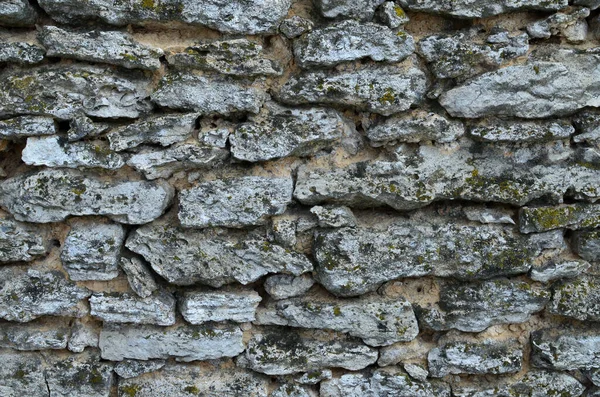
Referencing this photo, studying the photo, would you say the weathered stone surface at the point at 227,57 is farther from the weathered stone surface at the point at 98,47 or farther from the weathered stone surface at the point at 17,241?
the weathered stone surface at the point at 17,241

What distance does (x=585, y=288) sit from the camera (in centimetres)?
278

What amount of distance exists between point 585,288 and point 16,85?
9.33 feet

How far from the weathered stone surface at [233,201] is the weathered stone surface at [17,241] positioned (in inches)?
28.4

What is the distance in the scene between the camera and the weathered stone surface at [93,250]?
2.69m

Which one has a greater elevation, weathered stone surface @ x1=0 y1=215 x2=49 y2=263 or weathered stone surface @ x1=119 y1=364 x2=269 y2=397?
weathered stone surface @ x1=0 y1=215 x2=49 y2=263

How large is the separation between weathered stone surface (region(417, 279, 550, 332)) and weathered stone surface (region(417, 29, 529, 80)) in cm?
104

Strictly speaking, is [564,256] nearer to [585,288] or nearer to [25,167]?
[585,288]

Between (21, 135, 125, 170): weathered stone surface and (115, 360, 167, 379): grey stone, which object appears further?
(115, 360, 167, 379): grey stone

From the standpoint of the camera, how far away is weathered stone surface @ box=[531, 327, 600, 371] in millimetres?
2785

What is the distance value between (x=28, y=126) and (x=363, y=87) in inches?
60.0

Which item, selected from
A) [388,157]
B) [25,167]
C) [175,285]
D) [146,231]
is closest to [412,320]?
[388,157]

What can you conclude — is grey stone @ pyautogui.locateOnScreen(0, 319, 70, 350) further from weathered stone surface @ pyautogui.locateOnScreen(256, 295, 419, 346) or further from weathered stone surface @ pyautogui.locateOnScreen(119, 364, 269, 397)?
weathered stone surface @ pyautogui.locateOnScreen(256, 295, 419, 346)

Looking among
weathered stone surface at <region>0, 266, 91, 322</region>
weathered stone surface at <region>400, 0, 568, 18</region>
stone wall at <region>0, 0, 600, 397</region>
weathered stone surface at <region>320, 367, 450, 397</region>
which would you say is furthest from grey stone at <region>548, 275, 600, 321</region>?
weathered stone surface at <region>0, 266, 91, 322</region>

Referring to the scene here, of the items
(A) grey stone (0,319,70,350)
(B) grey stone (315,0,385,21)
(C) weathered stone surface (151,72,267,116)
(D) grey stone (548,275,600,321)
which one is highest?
(B) grey stone (315,0,385,21)
